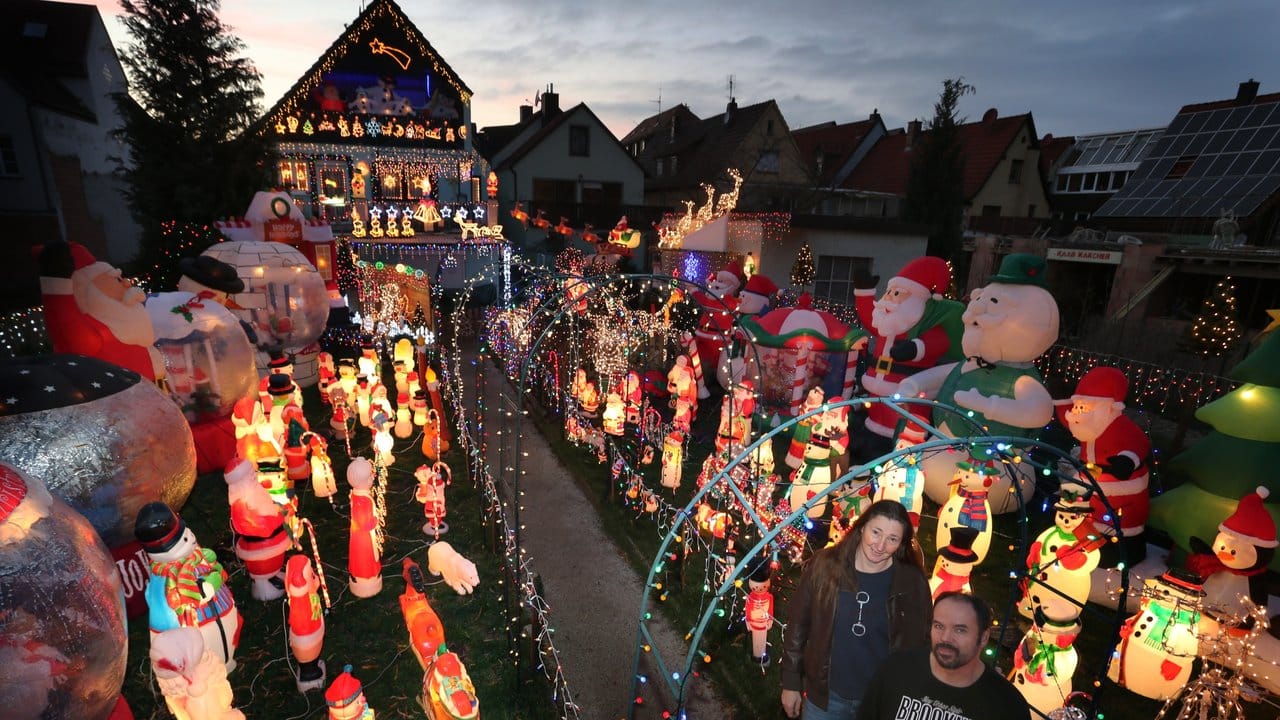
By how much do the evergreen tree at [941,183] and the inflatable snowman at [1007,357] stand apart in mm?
16257

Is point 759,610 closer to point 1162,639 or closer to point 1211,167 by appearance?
point 1162,639

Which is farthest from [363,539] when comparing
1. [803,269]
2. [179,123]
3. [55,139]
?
[55,139]

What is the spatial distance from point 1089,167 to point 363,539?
32.8 meters

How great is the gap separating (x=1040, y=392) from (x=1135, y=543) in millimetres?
1879

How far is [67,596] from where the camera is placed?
9.76 feet

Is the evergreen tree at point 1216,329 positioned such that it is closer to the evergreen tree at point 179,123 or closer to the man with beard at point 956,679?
the man with beard at point 956,679

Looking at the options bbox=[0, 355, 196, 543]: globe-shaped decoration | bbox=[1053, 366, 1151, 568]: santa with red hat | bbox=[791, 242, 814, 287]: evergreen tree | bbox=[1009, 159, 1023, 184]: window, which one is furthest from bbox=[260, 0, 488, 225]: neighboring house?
bbox=[1009, 159, 1023, 184]: window

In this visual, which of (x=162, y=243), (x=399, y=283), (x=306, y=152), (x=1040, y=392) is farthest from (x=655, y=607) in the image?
(x=306, y=152)

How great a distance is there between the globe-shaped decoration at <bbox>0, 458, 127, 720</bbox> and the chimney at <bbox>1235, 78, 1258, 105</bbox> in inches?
1208

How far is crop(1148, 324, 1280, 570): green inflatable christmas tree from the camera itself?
5.72 metres

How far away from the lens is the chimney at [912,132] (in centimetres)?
2655

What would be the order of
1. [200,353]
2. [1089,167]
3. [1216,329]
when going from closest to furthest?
[200,353]
[1216,329]
[1089,167]

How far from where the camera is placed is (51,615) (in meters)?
2.87

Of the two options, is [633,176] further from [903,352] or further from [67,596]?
[67,596]
